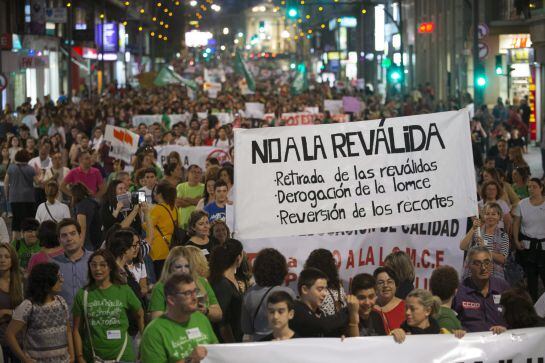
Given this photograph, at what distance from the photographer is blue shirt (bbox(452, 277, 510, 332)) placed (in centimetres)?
880

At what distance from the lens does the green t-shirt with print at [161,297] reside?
8391 mm

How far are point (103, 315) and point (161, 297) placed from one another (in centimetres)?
41

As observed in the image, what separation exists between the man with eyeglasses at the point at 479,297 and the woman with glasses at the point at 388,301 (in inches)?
24.4

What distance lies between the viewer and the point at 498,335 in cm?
741

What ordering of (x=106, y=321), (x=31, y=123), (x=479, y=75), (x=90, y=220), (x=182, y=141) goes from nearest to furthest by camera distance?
(x=106, y=321) → (x=90, y=220) → (x=182, y=141) → (x=31, y=123) → (x=479, y=75)

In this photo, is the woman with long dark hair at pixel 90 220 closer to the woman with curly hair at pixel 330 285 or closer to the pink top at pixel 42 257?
the pink top at pixel 42 257

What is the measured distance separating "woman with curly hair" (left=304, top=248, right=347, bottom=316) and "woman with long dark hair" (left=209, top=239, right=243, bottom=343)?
1.86 ft

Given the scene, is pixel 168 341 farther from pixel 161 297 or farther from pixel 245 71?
pixel 245 71

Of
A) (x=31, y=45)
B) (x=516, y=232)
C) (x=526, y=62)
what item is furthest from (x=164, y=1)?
(x=516, y=232)

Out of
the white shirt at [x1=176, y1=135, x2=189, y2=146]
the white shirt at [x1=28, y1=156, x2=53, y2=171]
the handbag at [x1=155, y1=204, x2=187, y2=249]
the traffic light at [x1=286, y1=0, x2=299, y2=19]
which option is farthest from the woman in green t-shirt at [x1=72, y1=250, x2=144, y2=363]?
the traffic light at [x1=286, y1=0, x2=299, y2=19]

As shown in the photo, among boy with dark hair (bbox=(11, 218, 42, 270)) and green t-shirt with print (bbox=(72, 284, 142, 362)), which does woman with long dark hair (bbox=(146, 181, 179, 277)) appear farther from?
green t-shirt with print (bbox=(72, 284, 142, 362))

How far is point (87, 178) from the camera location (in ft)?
55.1

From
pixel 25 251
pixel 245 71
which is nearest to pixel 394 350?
Result: pixel 25 251

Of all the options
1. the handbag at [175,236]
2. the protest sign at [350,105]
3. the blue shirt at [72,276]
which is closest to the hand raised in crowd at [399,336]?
the blue shirt at [72,276]
